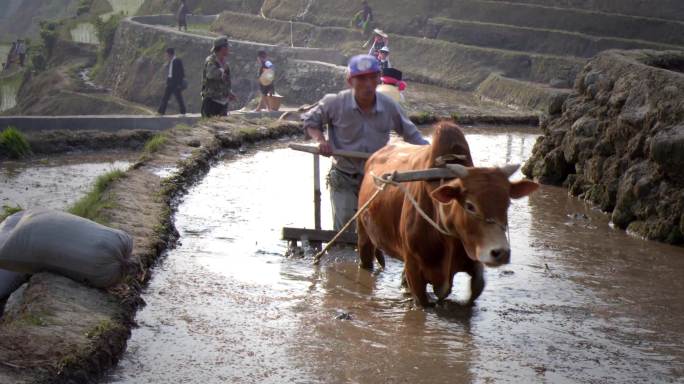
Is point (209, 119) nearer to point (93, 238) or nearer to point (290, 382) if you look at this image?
point (93, 238)

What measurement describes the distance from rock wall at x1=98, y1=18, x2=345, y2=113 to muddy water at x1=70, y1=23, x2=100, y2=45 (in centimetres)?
594

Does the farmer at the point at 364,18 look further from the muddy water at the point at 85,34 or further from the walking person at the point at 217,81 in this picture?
the walking person at the point at 217,81

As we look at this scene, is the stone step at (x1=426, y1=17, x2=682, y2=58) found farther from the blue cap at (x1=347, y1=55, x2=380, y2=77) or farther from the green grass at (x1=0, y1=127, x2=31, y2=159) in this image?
the blue cap at (x1=347, y1=55, x2=380, y2=77)

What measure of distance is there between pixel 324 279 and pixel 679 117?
4.05 meters

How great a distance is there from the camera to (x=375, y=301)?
784 centimetres

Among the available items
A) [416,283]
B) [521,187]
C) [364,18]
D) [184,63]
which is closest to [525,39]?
[364,18]

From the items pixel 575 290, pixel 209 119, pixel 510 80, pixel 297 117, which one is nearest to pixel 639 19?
pixel 510 80

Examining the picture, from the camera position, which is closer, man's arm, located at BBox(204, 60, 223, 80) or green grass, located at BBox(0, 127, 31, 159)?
green grass, located at BBox(0, 127, 31, 159)

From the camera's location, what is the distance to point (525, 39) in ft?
128

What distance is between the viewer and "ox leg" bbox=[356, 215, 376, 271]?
8.59 m

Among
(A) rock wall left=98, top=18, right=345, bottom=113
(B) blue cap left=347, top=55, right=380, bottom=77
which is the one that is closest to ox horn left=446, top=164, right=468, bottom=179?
(B) blue cap left=347, top=55, right=380, bottom=77

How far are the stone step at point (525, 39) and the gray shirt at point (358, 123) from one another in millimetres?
25919

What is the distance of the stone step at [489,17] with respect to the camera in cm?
3634

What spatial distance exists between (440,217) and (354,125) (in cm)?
213
